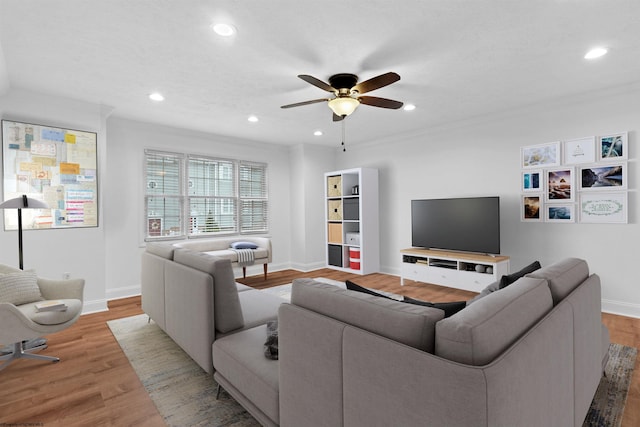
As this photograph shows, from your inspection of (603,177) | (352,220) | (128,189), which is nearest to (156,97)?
(128,189)

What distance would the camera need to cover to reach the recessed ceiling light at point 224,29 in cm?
227

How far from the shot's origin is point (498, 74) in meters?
3.14

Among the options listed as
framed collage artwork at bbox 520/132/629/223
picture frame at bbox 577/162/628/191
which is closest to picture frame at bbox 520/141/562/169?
framed collage artwork at bbox 520/132/629/223

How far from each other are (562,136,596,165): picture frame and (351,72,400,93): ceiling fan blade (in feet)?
8.83

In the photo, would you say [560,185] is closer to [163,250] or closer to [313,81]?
[313,81]

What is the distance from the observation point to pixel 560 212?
3922 millimetres

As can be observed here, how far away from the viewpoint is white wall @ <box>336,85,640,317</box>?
353 cm

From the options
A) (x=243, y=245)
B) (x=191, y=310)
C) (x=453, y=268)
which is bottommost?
(x=453, y=268)

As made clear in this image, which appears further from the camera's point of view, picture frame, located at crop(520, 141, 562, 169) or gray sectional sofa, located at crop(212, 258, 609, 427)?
picture frame, located at crop(520, 141, 562, 169)

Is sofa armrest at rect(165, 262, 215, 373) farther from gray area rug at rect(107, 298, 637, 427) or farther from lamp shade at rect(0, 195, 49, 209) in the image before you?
lamp shade at rect(0, 195, 49, 209)

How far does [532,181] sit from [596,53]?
1.74m

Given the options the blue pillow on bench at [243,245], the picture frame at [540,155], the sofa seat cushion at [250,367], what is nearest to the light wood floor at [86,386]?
the sofa seat cushion at [250,367]

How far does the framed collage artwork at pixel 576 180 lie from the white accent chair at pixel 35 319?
505 cm

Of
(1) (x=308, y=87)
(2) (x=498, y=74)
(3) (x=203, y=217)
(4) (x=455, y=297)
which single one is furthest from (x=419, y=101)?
(3) (x=203, y=217)
